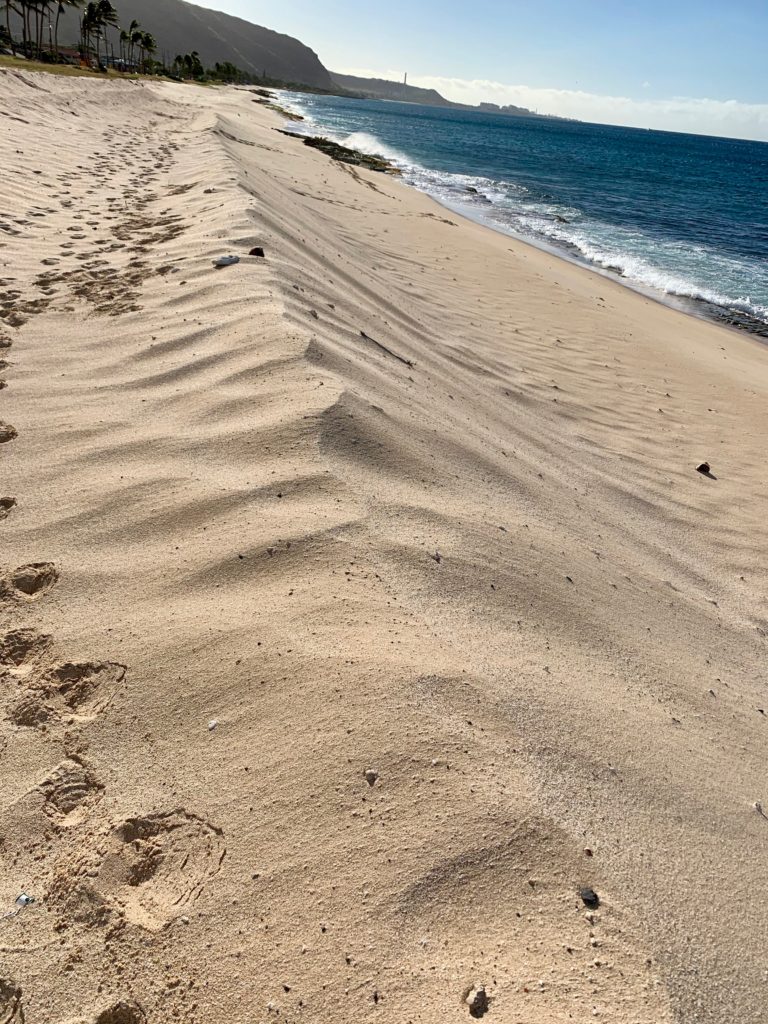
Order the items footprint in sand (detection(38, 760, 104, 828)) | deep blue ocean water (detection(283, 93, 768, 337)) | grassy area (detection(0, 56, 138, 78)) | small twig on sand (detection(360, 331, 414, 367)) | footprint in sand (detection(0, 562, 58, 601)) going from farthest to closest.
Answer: grassy area (detection(0, 56, 138, 78)), deep blue ocean water (detection(283, 93, 768, 337)), small twig on sand (detection(360, 331, 414, 367)), footprint in sand (detection(0, 562, 58, 601)), footprint in sand (detection(38, 760, 104, 828))

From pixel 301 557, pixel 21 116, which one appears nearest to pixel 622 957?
pixel 301 557

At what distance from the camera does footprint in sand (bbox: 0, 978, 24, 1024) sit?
1.17 m

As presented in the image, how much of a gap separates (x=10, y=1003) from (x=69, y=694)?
78 cm

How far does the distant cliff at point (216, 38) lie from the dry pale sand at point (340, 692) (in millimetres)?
155548

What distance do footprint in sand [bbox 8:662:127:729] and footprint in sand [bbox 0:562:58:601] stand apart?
1.38ft

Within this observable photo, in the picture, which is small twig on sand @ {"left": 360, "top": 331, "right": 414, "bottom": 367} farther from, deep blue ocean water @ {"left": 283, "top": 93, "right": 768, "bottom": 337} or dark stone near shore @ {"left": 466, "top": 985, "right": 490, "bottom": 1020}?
deep blue ocean water @ {"left": 283, "top": 93, "right": 768, "bottom": 337}

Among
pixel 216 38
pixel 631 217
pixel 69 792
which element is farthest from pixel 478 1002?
pixel 216 38

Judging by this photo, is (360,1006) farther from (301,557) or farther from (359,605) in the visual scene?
(301,557)

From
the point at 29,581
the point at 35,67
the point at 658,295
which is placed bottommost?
the point at 29,581

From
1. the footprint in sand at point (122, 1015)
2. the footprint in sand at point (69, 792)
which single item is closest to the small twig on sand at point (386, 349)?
the footprint in sand at point (69, 792)

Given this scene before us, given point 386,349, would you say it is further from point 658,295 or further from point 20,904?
point 658,295

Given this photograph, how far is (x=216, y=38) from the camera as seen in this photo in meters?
152

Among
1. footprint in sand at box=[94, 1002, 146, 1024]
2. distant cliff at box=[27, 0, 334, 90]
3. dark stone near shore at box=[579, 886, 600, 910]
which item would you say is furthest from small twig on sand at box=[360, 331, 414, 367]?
distant cliff at box=[27, 0, 334, 90]

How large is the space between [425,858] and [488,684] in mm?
589
